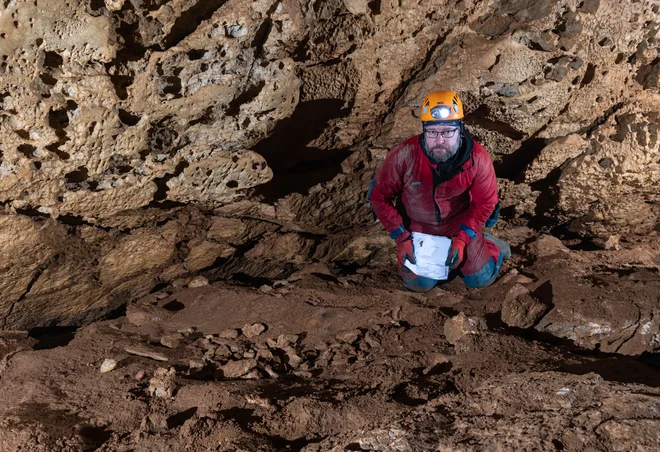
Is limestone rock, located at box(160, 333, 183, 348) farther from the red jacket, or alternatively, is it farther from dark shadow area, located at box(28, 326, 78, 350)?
the red jacket

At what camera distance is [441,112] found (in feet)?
9.35

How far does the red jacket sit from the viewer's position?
3178 millimetres

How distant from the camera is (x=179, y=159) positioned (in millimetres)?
3170

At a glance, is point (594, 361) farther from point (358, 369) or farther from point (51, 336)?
point (51, 336)

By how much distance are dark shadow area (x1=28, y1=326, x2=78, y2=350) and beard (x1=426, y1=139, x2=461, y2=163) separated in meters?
2.57

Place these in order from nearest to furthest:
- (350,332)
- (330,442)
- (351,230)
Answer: (330,442), (350,332), (351,230)

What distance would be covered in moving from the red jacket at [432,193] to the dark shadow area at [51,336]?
7.33ft

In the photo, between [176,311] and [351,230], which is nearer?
[176,311]

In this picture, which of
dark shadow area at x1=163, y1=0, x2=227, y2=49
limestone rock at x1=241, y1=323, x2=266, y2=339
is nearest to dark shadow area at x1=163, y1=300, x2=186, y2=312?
limestone rock at x1=241, y1=323, x2=266, y2=339

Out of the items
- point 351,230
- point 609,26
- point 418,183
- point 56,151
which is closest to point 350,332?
point 418,183

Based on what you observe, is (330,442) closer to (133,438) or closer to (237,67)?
(133,438)

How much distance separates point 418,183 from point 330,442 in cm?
196

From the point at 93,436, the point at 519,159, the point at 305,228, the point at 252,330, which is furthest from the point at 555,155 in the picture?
the point at 93,436

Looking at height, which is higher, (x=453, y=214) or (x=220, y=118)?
(x=220, y=118)
